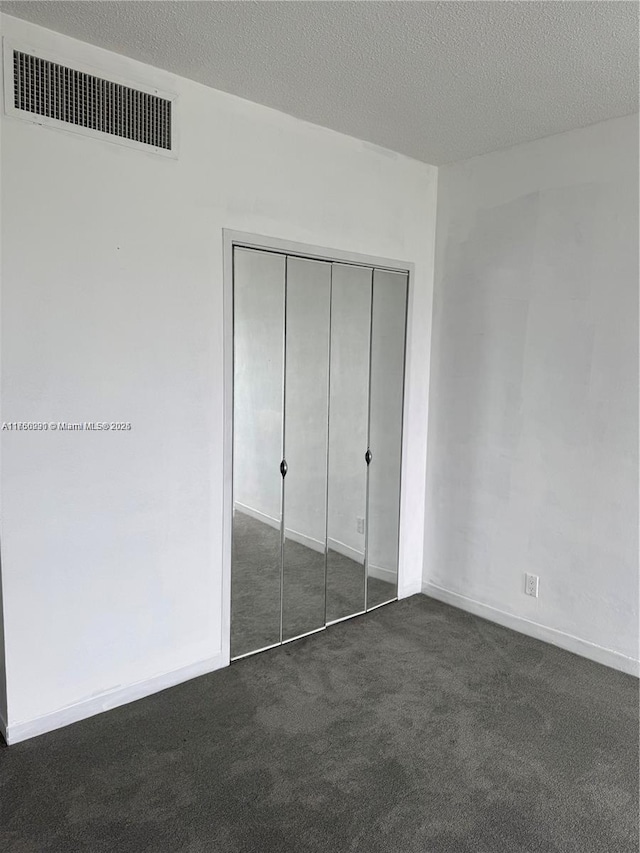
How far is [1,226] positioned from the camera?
86.6 inches

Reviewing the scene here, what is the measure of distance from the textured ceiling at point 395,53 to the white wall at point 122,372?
0.17m

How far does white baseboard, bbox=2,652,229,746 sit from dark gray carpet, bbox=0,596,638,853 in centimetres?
4

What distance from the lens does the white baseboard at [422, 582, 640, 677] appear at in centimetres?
303

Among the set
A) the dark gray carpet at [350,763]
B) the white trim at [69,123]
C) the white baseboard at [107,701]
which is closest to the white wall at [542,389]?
the dark gray carpet at [350,763]

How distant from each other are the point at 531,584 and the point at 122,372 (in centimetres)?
244

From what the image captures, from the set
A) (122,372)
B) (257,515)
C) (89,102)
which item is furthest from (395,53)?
(257,515)

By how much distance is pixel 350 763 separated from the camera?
2299mm

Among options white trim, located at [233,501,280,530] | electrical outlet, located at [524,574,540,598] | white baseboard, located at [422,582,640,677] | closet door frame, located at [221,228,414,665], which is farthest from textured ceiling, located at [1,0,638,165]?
white baseboard, located at [422,582,640,677]

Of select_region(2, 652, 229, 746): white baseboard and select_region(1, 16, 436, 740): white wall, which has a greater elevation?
select_region(1, 16, 436, 740): white wall

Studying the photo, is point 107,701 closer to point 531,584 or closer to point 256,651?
point 256,651

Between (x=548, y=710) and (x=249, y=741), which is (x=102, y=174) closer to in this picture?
(x=249, y=741)

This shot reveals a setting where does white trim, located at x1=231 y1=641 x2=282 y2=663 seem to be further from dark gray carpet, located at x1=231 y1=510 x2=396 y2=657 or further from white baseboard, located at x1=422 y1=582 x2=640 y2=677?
white baseboard, located at x1=422 y1=582 x2=640 y2=677

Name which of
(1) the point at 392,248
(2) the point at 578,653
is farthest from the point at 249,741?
(1) the point at 392,248

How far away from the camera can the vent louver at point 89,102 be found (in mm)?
2209
